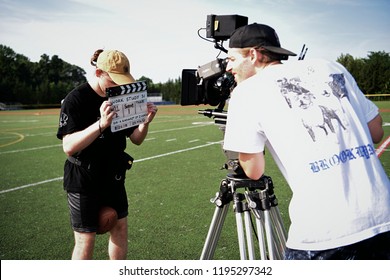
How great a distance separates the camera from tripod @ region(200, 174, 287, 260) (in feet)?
8.34

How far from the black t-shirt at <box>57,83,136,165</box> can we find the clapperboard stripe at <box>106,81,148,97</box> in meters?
0.43

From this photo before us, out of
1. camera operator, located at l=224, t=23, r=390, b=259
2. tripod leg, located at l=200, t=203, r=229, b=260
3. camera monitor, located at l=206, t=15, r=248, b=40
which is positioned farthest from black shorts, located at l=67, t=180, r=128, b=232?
camera monitor, located at l=206, t=15, r=248, b=40

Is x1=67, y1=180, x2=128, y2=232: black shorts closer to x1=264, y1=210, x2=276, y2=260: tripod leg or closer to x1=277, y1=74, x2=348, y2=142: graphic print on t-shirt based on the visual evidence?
x1=264, y1=210, x2=276, y2=260: tripod leg

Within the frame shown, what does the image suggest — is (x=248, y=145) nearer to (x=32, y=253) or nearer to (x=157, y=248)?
(x=157, y=248)

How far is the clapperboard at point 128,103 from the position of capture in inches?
98.0

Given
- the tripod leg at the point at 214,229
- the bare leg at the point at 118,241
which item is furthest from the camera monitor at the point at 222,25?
the bare leg at the point at 118,241

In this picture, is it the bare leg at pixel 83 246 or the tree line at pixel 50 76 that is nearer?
the bare leg at pixel 83 246

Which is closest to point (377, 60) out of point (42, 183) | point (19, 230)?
point (42, 183)

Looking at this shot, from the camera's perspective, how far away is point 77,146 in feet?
8.82

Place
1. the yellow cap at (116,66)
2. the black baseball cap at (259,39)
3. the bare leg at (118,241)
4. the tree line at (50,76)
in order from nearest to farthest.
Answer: the black baseball cap at (259,39) → the yellow cap at (116,66) → the bare leg at (118,241) → the tree line at (50,76)

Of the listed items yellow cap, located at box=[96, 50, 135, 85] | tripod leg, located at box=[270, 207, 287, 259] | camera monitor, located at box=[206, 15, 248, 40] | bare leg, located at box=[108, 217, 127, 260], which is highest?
camera monitor, located at box=[206, 15, 248, 40]

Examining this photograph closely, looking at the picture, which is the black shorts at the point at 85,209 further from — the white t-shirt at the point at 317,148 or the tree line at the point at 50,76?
the tree line at the point at 50,76

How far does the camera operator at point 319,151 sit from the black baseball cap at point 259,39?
0.15 m

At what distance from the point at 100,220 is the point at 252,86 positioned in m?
1.77
